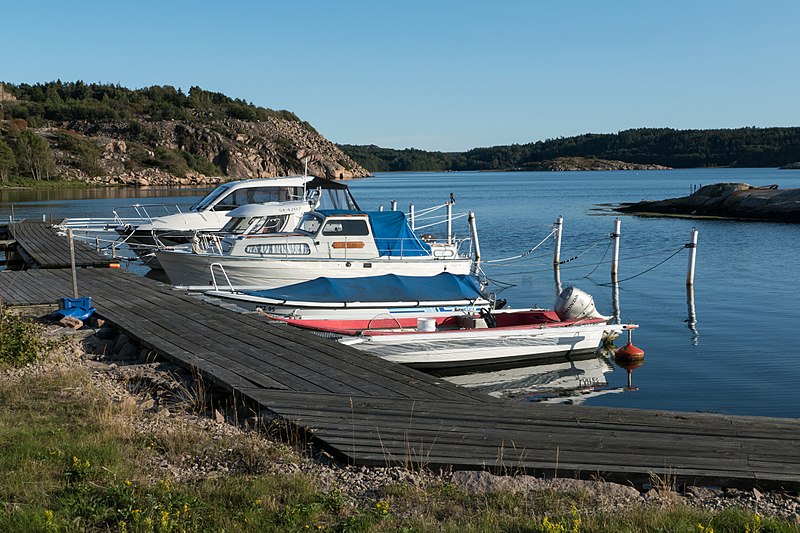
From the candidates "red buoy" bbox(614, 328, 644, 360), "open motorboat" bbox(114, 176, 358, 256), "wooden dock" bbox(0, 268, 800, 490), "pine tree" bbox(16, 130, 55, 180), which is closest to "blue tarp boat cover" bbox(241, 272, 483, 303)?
"red buoy" bbox(614, 328, 644, 360)

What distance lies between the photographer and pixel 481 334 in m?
14.3

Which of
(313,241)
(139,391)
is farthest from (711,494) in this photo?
(313,241)

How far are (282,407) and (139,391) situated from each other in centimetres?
213

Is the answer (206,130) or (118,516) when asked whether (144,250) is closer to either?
(118,516)

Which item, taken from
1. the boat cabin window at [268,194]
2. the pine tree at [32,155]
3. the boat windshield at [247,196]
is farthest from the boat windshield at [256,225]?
the pine tree at [32,155]

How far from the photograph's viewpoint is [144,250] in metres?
27.4

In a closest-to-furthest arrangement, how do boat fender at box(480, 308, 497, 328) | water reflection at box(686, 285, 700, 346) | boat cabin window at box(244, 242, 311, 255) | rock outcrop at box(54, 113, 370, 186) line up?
boat fender at box(480, 308, 497, 328) → water reflection at box(686, 285, 700, 346) → boat cabin window at box(244, 242, 311, 255) → rock outcrop at box(54, 113, 370, 186)

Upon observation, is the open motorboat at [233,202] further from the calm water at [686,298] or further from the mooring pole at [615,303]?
the mooring pole at [615,303]

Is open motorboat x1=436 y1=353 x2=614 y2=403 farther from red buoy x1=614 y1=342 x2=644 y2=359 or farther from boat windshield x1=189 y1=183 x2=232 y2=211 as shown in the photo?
boat windshield x1=189 y1=183 x2=232 y2=211

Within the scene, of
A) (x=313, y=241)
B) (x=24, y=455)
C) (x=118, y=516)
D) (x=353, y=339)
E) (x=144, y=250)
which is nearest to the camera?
(x=118, y=516)

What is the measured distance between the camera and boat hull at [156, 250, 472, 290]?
1944 cm

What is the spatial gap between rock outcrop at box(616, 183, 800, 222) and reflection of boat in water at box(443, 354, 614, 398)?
38.8 meters

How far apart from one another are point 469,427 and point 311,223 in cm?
1410

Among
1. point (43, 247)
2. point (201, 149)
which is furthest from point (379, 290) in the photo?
point (201, 149)
